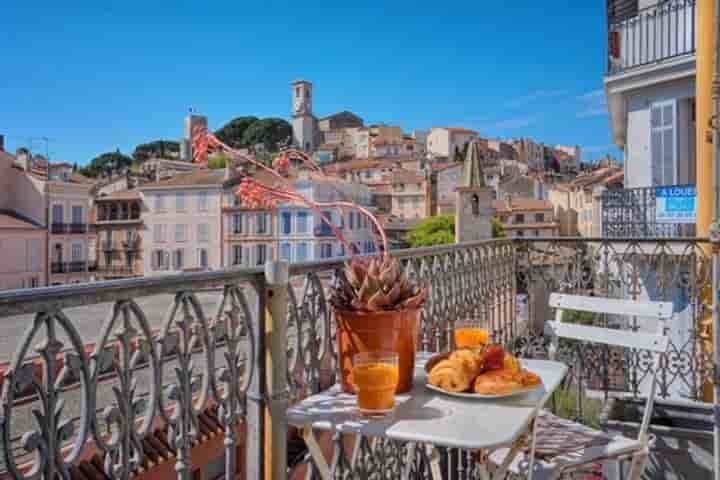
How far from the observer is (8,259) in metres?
31.2

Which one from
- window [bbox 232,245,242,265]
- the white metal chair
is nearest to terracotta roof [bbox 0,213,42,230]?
window [bbox 232,245,242,265]

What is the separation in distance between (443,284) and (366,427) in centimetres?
197

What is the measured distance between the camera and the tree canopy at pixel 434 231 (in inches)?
1834

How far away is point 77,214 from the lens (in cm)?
3838

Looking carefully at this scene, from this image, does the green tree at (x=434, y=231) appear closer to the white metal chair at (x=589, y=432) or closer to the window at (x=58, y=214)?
the window at (x=58, y=214)

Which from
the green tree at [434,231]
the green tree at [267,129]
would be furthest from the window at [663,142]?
the green tree at [267,129]

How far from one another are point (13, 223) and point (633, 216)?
32444 mm

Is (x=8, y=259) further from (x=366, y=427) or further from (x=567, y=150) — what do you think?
(x=567, y=150)

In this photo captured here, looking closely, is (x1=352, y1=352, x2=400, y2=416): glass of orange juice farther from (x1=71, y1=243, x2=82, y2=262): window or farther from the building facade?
(x1=71, y1=243, x2=82, y2=262): window

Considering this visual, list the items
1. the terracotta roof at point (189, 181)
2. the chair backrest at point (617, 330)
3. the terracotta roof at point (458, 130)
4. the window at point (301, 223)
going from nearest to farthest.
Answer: the chair backrest at point (617, 330)
the terracotta roof at point (189, 181)
the window at point (301, 223)
the terracotta roof at point (458, 130)

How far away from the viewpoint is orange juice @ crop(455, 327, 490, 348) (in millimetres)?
2109

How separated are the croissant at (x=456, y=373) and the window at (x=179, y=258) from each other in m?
47.9

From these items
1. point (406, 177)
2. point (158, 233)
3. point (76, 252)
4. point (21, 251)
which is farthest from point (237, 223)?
point (406, 177)

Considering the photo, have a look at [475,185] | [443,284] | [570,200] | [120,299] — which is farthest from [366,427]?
[570,200]
